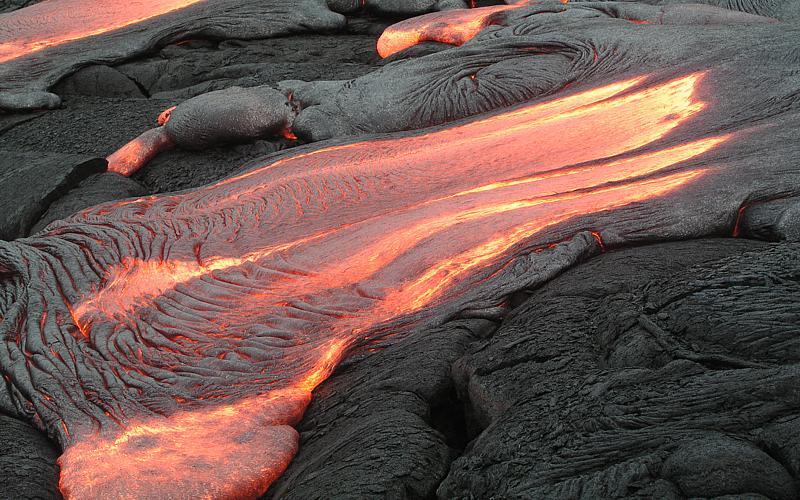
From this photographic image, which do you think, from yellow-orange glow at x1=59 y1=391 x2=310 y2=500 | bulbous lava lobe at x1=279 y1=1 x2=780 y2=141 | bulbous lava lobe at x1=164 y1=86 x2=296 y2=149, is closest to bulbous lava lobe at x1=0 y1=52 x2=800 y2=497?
yellow-orange glow at x1=59 y1=391 x2=310 y2=500

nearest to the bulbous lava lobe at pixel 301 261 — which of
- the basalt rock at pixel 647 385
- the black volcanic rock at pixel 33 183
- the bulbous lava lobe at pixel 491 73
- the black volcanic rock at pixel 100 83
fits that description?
the basalt rock at pixel 647 385

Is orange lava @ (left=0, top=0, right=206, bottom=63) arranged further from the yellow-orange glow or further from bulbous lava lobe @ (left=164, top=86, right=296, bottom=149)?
the yellow-orange glow

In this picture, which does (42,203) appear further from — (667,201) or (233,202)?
(667,201)

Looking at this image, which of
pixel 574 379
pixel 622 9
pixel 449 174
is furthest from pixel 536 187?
pixel 622 9

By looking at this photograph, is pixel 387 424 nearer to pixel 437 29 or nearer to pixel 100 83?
pixel 437 29

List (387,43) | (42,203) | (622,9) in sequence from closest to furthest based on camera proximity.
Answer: (42,203) < (622,9) < (387,43)

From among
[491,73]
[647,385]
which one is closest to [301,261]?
[647,385]
